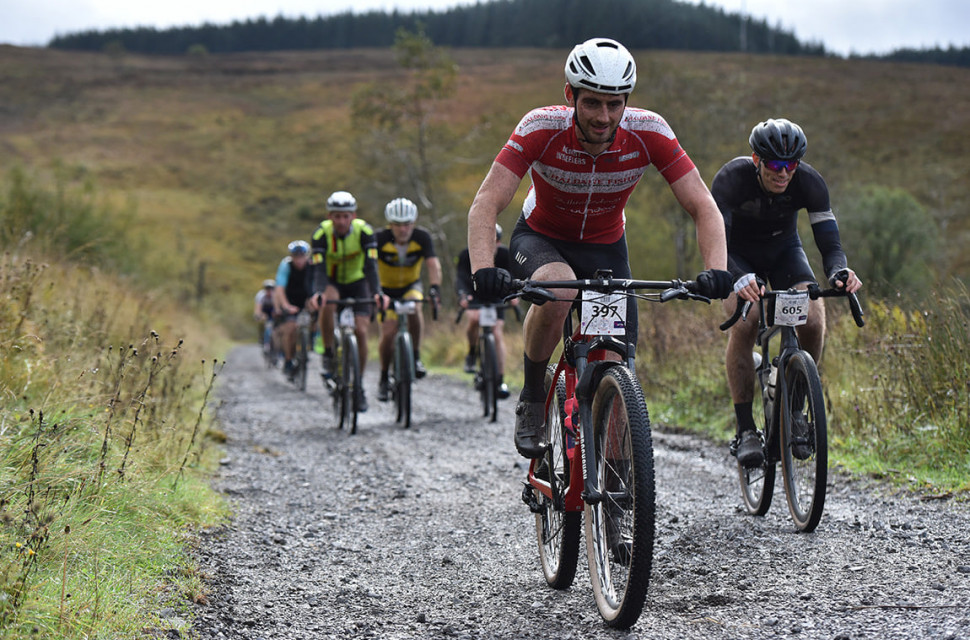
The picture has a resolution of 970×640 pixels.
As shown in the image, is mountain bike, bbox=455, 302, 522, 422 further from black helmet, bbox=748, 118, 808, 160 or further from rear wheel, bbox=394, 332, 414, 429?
black helmet, bbox=748, 118, 808, 160

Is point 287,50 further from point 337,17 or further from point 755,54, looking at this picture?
point 755,54

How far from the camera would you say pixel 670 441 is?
7609 mm

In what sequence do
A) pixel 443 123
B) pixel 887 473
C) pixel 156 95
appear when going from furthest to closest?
pixel 156 95
pixel 443 123
pixel 887 473

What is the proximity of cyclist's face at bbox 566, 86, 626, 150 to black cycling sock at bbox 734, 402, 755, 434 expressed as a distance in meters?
2.22

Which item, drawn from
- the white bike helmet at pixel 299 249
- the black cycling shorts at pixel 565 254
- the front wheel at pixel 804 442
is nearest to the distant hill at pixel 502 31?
the white bike helmet at pixel 299 249

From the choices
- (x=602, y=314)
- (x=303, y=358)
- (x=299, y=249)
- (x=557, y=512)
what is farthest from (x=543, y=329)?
(x=299, y=249)

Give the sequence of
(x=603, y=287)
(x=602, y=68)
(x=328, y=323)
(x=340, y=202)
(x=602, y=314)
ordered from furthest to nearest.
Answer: (x=328, y=323), (x=340, y=202), (x=602, y=68), (x=602, y=314), (x=603, y=287)

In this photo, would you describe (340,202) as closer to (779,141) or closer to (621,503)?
(779,141)

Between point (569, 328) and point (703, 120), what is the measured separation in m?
29.9

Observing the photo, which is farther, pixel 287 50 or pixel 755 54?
pixel 287 50

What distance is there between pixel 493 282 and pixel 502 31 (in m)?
110

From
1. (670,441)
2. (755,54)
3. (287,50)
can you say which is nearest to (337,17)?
(287,50)

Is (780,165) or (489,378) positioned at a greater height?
(780,165)

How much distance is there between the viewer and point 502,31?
10788 centimetres
